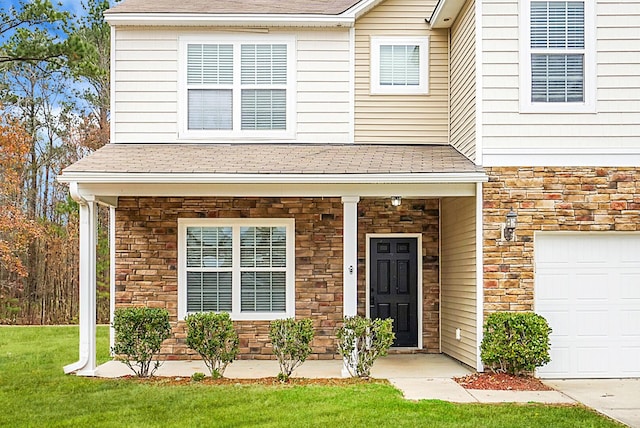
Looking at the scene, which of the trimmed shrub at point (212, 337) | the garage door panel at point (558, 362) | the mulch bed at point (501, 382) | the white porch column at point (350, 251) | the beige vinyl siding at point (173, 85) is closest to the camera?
the mulch bed at point (501, 382)

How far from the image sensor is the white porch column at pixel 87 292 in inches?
392

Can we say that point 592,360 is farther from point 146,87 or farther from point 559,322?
point 146,87

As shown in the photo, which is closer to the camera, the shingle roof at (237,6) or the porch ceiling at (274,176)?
the porch ceiling at (274,176)

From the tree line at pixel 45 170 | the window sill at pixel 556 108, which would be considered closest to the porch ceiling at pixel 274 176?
the window sill at pixel 556 108

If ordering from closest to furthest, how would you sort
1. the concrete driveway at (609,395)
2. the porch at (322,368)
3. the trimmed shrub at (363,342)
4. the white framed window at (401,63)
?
1. the concrete driveway at (609,395)
2. the trimmed shrub at (363,342)
3. the porch at (322,368)
4. the white framed window at (401,63)

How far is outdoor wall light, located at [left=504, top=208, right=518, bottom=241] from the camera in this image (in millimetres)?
9633

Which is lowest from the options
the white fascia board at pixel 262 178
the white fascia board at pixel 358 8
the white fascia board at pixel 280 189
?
the white fascia board at pixel 280 189

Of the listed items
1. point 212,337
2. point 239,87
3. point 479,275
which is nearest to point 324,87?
point 239,87

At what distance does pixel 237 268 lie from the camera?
1189 cm

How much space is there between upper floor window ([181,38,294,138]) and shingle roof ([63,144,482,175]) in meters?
0.35

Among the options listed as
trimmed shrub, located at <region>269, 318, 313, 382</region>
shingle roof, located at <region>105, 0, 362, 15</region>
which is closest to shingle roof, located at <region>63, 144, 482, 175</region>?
trimmed shrub, located at <region>269, 318, 313, 382</region>

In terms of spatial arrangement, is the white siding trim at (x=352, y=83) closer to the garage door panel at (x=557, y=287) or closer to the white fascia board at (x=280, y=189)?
the white fascia board at (x=280, y=189)

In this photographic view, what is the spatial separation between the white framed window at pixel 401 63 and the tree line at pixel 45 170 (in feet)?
27.1

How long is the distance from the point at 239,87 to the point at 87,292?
13.1ft
